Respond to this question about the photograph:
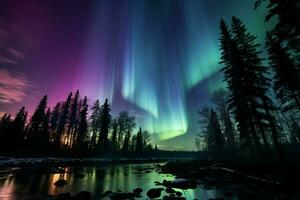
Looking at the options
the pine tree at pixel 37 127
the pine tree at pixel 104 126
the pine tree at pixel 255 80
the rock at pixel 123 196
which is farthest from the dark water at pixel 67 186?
the pine tree at pixel 104 126

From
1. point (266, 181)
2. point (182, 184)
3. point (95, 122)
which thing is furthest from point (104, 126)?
point (266, 181)

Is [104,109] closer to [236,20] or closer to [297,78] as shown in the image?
[236,20]

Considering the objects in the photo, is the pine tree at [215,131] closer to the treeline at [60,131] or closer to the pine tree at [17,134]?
the treeline at [60,131]

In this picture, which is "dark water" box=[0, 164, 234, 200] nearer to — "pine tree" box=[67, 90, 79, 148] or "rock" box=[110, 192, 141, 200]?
"rock" box=[110, 192, 141, 200]

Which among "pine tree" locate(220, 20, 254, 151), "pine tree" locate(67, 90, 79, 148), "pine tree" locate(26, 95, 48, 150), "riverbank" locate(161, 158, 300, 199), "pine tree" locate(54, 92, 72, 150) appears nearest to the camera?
"riverbank" locate(161, 158, 300, 199)

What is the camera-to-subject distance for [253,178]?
1520 cm

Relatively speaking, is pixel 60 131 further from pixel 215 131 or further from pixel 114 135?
pixel 215 131

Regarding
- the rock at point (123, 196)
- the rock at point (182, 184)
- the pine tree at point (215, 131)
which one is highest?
the pine tree at point (215, 131)

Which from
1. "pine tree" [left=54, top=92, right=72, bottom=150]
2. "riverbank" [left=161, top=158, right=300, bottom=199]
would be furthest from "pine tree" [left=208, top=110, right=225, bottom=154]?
"pine tree" [left=54, top=92, right=72, bottom=150]

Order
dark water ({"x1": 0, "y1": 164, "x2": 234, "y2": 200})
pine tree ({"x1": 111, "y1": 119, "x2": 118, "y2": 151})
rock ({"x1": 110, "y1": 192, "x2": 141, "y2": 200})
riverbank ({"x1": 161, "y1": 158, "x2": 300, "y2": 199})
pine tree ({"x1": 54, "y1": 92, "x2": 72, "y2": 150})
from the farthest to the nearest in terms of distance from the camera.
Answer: pine tree ({"x1": 111, "y1": 119, "x2": 118, "y2": 151}), pine tree ({"x1": 54, "y1": 92, "x2": 72, "y2": 150}), dark water ({"x1": 0, "y1": 164, "x2": 234, "y2": 200}), rock ({"x1": 110, "y1": 192, "x2": 141, "y2": 200}), riverbank ({"x1": 161, "y1": 158, "x2": 300, "y2": 199})

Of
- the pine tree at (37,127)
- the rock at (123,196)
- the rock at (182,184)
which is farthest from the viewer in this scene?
the pine tree at (37,127)

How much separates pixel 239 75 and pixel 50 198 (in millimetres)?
22876

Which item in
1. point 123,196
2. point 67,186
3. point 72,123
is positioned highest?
point 72,123

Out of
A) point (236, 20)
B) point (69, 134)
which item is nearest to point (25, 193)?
point (236, 20)
